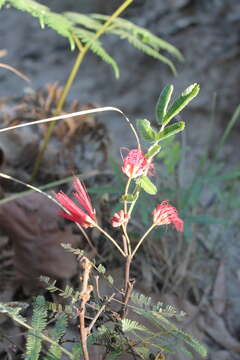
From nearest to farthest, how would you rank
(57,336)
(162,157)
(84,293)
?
(84,293) < (57,336) < (162,157)

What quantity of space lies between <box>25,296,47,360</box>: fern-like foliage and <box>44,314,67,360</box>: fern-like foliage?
2 centimetres

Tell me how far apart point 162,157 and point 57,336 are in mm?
1180

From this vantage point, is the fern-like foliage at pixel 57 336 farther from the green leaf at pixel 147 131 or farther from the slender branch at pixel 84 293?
the green leaf at pixel 147 131

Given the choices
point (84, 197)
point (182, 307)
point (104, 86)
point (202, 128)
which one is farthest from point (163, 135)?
point (104, 86)

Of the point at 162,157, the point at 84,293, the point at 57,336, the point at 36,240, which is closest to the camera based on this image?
the point at 84,293

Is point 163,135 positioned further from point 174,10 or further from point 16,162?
point 174,10

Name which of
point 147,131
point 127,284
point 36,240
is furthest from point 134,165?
point 36,240

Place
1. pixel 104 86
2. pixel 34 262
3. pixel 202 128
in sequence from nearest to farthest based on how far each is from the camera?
pixel 34 262
pixel 202 128
pixel 104 86

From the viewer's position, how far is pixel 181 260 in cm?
180

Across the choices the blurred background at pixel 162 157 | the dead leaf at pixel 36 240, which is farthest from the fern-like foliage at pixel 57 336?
the dead leaf at pixel 36 240

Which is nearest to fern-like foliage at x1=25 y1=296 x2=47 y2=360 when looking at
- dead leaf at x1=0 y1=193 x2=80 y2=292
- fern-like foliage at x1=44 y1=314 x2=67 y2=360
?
fern-like foliage at x1=44 y1=314 x2=67 y2=360

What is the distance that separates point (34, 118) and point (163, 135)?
3.26 feet

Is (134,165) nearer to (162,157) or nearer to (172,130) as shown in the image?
(172,130)

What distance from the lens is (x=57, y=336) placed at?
0.96m
